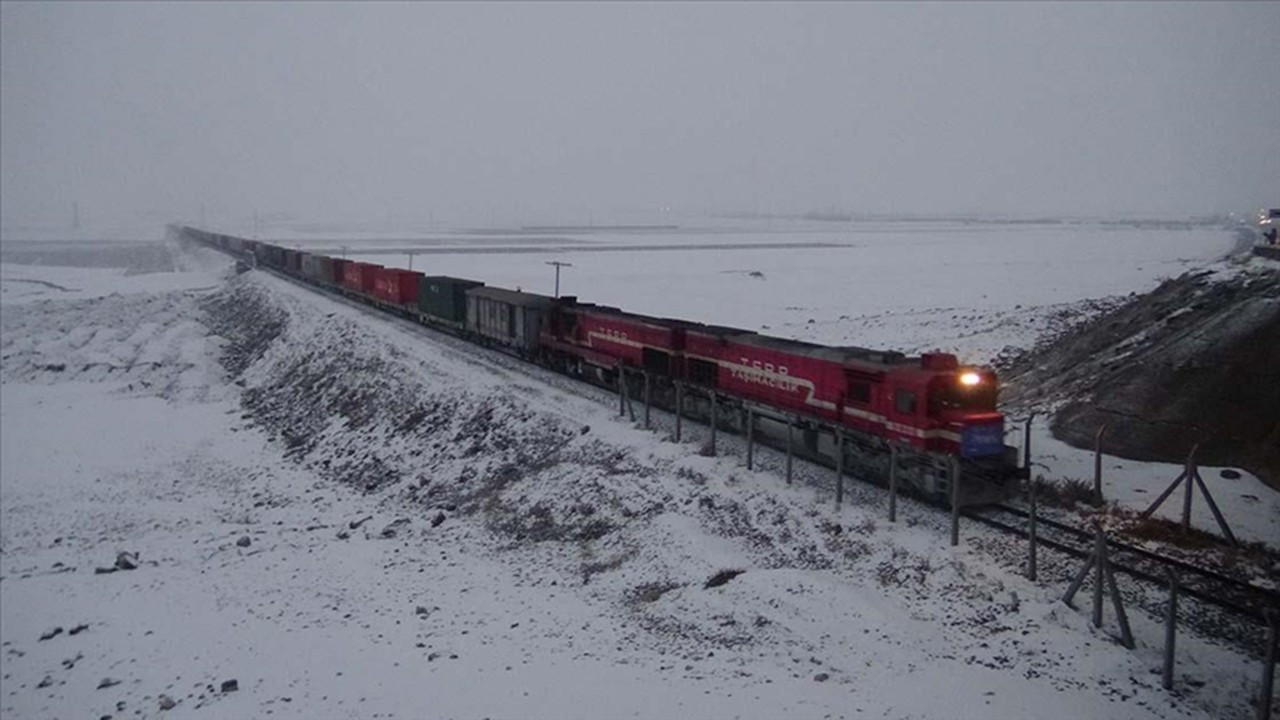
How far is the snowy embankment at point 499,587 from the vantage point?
44.8 ft

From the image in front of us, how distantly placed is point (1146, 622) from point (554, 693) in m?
9.25

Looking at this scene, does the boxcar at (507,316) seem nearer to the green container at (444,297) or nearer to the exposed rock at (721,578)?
the green container at (444,297)

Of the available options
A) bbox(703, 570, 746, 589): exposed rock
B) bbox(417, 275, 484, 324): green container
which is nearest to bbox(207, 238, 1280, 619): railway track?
bbox(703, 570, 746, 589): exposed rock

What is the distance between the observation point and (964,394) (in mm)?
20078

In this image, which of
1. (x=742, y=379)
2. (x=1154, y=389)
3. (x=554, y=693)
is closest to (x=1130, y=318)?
(x=1154, y=389)

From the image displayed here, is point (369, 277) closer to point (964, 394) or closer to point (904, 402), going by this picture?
point (904, 402)

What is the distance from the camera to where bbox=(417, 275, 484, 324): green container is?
45062 millimetres

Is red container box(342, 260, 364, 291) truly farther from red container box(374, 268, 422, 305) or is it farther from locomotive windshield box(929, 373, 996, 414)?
locomotive windshield box(929, 373, 996, 414)

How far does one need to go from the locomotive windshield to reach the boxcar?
→ 780 inches

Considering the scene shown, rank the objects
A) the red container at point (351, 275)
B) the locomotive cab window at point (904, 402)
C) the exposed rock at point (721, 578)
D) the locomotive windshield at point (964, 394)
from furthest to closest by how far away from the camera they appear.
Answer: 1. the red container at point (351, 275)
2. the locomotive cab window at point (904, 402)
3. the locomotive windshield at point (964, 394)
4. the exposed rock at point (721, 578)

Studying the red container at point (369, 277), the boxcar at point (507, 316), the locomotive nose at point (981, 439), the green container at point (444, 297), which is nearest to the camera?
the locomotive nose at point (981, 439)

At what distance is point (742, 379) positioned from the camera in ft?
87.5

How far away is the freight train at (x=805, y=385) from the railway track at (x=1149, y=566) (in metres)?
1.14

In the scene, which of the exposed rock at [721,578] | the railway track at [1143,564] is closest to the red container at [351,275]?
the railway track at [1143,564]
